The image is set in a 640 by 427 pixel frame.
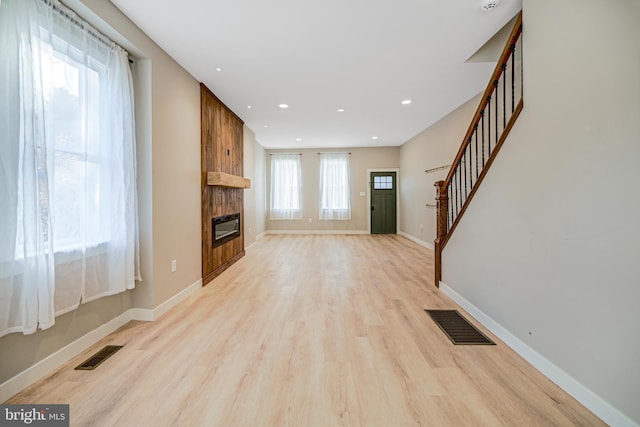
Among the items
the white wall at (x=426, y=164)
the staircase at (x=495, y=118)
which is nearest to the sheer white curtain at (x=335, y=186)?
the white wall at (x=426, y=164)

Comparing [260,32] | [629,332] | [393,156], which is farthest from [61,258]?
[393,156]

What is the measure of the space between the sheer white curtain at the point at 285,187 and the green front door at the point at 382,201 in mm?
2295

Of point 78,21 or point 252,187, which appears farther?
point 252,187

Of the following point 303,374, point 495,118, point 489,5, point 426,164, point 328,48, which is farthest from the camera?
point 426,164

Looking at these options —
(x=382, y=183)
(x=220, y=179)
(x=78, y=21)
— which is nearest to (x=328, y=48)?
(x=78, y=21)

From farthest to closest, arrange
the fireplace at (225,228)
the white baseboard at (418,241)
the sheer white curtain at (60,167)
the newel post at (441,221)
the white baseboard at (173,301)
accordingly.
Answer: the white baseboard at (418,241), the fireplace at (225,228), the newel post at (441,221), the white baseboard at (173,301), the sheer white curtain at (60,167)

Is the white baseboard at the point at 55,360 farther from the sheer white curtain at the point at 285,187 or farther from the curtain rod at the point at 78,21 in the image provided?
the sheer white curtain at the point at 285,187

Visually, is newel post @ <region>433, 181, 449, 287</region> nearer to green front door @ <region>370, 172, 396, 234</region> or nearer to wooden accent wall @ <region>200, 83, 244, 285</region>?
wooden accent wall @ <region>200, 83, 244, 285</region>

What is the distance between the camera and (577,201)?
1.45 m

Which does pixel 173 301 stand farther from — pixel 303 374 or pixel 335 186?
pixel 335 186

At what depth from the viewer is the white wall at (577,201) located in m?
1.20

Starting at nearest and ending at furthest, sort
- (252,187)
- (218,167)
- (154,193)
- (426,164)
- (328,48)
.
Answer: (154,193), (328,48), (218,167), (426,164), (252,187)

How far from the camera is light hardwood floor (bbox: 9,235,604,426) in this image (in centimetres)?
133

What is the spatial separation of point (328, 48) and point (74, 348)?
10.8ft
